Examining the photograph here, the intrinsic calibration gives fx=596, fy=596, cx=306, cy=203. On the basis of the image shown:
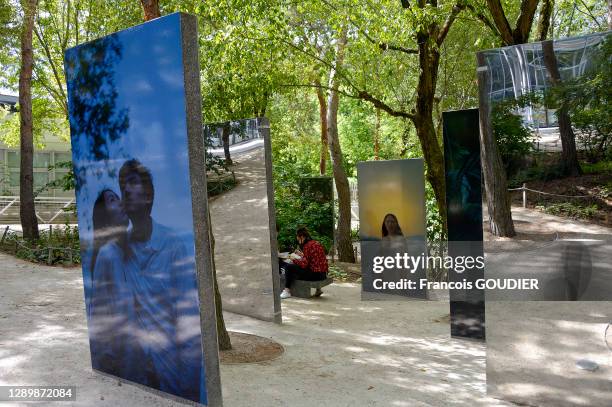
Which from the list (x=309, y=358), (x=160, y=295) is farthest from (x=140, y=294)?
(x=309, y=358)

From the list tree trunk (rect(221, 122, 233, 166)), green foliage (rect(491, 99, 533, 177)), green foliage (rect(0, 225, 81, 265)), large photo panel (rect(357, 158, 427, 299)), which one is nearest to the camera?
green foliage (rect(491, 99, 533, 177))

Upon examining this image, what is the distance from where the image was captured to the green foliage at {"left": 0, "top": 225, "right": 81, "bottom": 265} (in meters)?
12.3

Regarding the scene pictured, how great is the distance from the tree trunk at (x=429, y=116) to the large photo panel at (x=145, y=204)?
21.7ft

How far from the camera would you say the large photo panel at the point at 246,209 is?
8070 millimetres

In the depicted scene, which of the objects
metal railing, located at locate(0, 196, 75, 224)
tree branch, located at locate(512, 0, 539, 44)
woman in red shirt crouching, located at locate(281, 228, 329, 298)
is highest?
tree branch, located at locate(512, 0, 539, 44)

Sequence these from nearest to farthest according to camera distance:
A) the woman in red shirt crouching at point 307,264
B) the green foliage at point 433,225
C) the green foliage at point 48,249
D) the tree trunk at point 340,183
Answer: the woman in red shirt crouching at point 307,264
the green foliage at point 433,225
the green foliage at point 48,249
the tree trunk at point 340,183

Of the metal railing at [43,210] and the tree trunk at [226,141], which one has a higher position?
the tree trunk at [226,141]

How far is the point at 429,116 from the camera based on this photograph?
35.0 ft

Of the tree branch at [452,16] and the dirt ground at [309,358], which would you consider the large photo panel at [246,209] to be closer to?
the dirt ground at [309,358]

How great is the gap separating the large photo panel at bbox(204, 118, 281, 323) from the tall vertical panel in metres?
2.38

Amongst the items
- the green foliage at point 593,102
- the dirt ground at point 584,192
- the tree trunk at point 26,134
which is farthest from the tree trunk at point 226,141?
the tree trunk at point 26,134

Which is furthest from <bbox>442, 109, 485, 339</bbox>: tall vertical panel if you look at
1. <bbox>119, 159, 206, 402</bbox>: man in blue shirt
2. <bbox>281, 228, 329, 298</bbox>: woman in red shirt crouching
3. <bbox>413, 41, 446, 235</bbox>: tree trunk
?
<bbox>119, 159, 206, 402</bbox>: man in blue shirt

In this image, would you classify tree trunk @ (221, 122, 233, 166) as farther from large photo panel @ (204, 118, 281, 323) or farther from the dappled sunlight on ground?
the dappled sunlight on ground

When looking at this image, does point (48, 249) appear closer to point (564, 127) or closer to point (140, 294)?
point (140, 294)
